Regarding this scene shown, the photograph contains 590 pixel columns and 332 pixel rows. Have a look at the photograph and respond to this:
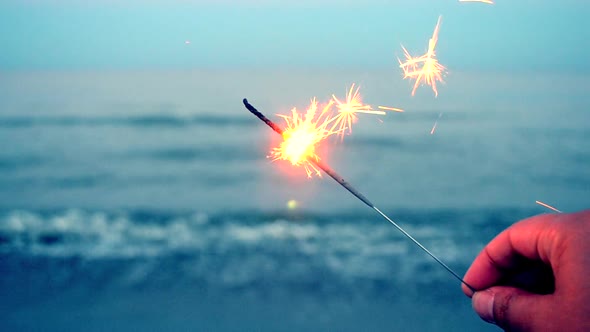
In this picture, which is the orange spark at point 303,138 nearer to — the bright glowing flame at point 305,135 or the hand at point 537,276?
the bright glowing flame at point 305,135

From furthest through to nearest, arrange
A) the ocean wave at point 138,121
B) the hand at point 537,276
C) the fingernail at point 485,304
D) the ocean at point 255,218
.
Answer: the ocean wave at point 138,121 → the ocean at point 255,218 → the fingernail at point 485,304 → the hand at point 537,276

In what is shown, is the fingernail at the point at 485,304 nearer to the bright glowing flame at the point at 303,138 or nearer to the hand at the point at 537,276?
the hand at the point at 537,276

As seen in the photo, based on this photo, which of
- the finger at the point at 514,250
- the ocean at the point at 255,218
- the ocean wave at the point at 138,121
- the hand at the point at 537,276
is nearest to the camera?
the hand at the point at 537,276

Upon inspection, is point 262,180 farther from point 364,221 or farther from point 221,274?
point 221,274

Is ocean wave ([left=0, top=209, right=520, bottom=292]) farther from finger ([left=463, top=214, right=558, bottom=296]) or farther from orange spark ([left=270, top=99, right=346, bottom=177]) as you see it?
finger ([left=463, top=214, right=558, bottom=296])

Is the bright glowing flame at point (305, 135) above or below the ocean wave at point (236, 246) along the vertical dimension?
below

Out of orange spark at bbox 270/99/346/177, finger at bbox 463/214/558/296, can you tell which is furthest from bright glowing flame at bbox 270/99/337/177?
finger at bbox 463/214/558/296

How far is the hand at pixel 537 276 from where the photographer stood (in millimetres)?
1466

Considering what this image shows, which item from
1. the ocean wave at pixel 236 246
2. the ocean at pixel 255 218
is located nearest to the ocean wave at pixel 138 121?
the ocean at pixel 255 218

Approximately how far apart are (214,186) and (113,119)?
41.9ft

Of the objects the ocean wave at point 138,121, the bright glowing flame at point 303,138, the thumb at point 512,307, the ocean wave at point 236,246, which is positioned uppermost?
the ocean wave at point 138,121

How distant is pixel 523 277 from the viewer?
6.40ft

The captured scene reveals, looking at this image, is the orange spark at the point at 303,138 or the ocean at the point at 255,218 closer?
the orange spark at the point at 303,138

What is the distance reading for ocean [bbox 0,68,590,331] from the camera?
20.3 feet
